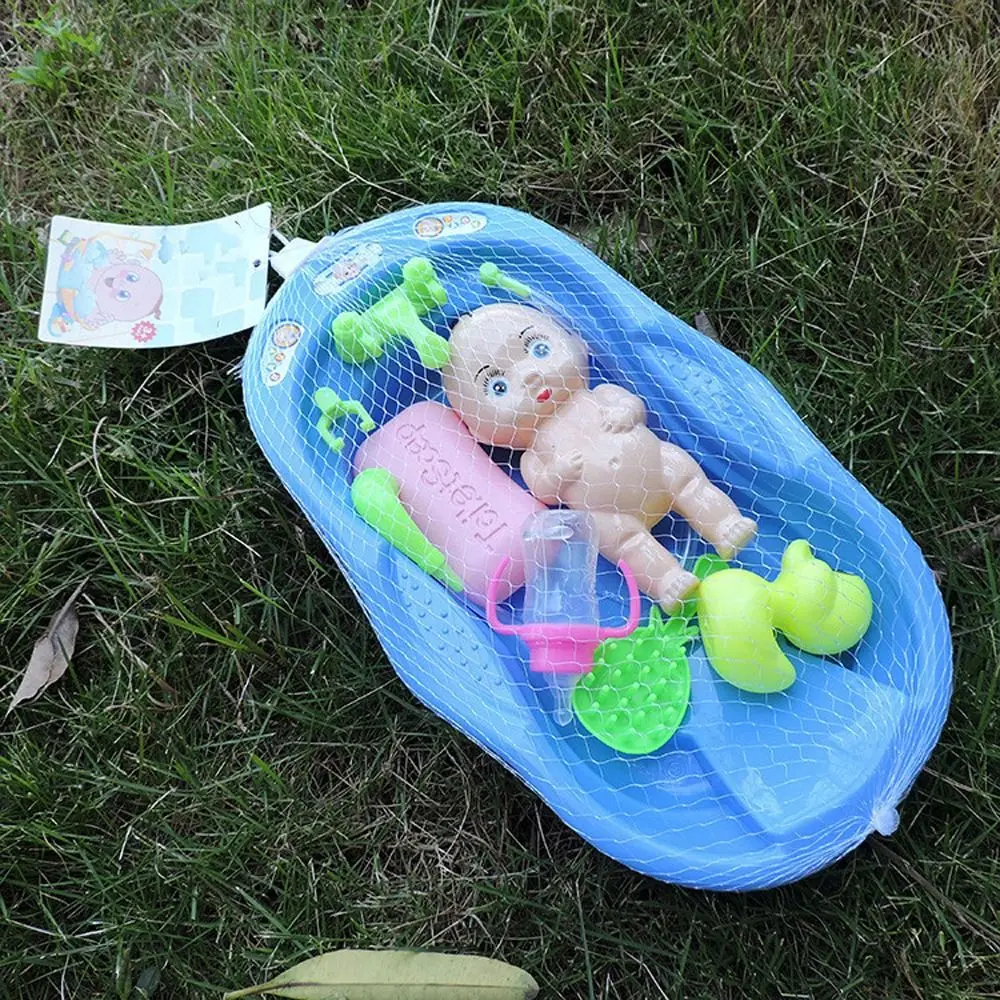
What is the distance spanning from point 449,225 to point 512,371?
0.84 feet

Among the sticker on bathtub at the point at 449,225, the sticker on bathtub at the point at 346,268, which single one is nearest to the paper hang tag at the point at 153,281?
the sticker on bathtub at the point at 346,268

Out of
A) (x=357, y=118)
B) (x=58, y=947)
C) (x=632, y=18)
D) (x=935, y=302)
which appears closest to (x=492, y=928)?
(x=58, y=947)

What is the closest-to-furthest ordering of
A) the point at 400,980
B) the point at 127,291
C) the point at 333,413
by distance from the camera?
the point at 400,980 < the point at 333,413 < the point at 127,291

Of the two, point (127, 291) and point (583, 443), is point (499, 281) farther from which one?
point (127, 291)

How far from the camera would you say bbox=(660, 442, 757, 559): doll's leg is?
1.29 meters

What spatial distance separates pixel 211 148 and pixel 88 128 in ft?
0.71

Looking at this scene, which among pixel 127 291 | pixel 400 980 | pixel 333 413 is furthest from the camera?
pixel 127 291

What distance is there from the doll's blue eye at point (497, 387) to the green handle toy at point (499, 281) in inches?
5.7

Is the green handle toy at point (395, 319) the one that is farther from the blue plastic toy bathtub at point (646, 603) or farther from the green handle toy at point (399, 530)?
the green handle toy at point (399, 530)

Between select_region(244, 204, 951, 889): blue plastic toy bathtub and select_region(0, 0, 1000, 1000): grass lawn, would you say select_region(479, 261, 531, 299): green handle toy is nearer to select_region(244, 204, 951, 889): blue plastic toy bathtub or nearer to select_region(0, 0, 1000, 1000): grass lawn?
select_region(244, 204, 951, 889): blue plastic toy bathtub

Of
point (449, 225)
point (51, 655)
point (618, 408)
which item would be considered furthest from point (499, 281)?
point (51, 655)

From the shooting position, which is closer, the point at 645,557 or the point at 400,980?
the point at 400,980

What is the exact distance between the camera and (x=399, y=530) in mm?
1312

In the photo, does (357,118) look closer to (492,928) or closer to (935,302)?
(935,302)
